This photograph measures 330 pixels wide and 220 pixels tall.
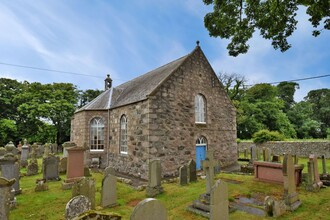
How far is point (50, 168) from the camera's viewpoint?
39.2 ft

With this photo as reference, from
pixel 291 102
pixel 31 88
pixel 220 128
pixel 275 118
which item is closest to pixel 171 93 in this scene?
pixel 220 128

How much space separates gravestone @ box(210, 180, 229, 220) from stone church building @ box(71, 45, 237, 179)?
7437 millimetres

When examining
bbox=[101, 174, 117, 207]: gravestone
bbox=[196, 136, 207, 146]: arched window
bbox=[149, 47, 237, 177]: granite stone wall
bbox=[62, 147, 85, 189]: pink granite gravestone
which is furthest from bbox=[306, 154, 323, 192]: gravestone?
bbox=[62, 147, 85, 189]: pink granite gravestone

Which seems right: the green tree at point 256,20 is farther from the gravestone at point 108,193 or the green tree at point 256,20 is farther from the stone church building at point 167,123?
the gravestone at point 108,193

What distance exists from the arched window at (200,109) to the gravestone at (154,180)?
730 centimetres

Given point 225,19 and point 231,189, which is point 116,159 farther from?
point 225,19

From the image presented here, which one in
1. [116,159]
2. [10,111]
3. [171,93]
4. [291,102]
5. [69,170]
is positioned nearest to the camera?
[69,170]

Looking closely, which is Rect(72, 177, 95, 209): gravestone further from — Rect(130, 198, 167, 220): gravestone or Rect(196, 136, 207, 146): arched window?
Rect(196, 136, 207, 146): arched window

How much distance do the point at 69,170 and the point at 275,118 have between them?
108 feet

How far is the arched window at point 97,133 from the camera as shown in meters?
18.2

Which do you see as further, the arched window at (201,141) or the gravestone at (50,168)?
the arched window at (201,141)

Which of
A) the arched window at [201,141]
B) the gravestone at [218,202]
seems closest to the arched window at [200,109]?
the arched window at [201,141]

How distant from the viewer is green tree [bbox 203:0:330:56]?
7.83 meters

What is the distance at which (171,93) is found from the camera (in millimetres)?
14109
